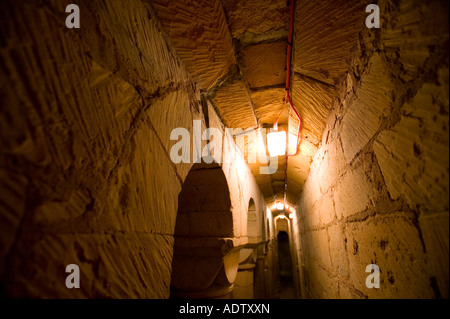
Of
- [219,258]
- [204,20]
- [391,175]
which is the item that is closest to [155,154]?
[204,20]

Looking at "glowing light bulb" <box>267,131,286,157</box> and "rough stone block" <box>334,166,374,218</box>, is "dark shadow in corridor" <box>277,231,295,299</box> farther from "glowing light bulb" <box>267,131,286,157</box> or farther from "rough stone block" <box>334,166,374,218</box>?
"rough stone block" <box>334,166,374,218</box>

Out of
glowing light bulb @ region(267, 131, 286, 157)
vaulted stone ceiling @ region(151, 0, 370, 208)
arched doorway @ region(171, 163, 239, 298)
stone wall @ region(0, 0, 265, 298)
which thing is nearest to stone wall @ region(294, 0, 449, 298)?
vaulted stone ceiling @ region(151, 0, 370, 208)

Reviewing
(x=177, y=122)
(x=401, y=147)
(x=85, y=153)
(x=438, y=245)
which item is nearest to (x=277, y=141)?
(x=177, y=122)

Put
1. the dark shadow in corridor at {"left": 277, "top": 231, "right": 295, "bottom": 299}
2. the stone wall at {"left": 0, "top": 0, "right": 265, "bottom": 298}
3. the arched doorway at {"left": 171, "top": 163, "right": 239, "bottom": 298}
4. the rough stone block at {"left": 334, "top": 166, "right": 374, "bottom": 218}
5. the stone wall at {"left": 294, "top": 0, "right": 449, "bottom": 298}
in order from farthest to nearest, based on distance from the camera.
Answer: the dark shadow in corridor at {"left": 277, "top": 231, "right": 295, "bottom": 299} < the arched doorway at {"left": 171, "top": 163, "right": 239, "bottom": 298} < the rough stone block at {"left": 334, "top": 166, "right": 374, "bottom": 218} < the stone wall at {"left": 294, "top": 0, "right": 449, "bottom": 298} < the stone wall at {"left": 0, "top": 0, "right": 265, "bottom": 298}

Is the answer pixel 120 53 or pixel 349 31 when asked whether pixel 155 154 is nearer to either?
pixel 120 53

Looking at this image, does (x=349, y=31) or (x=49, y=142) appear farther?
(x=349, y=31)

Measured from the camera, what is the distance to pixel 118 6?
0.82 m

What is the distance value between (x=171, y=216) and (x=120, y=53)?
769mm

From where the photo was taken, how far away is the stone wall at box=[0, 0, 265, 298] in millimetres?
451

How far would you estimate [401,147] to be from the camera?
84 cm

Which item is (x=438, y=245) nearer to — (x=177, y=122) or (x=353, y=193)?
(x=353, y=193)

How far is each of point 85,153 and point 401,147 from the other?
Answer: 3.70 feet

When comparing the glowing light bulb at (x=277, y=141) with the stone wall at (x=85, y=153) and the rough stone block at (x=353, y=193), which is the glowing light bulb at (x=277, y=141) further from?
the stone wall at (x=85, y=153)

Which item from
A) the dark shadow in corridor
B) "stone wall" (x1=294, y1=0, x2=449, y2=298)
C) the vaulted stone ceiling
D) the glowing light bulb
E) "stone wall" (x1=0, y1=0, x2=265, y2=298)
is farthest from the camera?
the dark shadow in corridor
